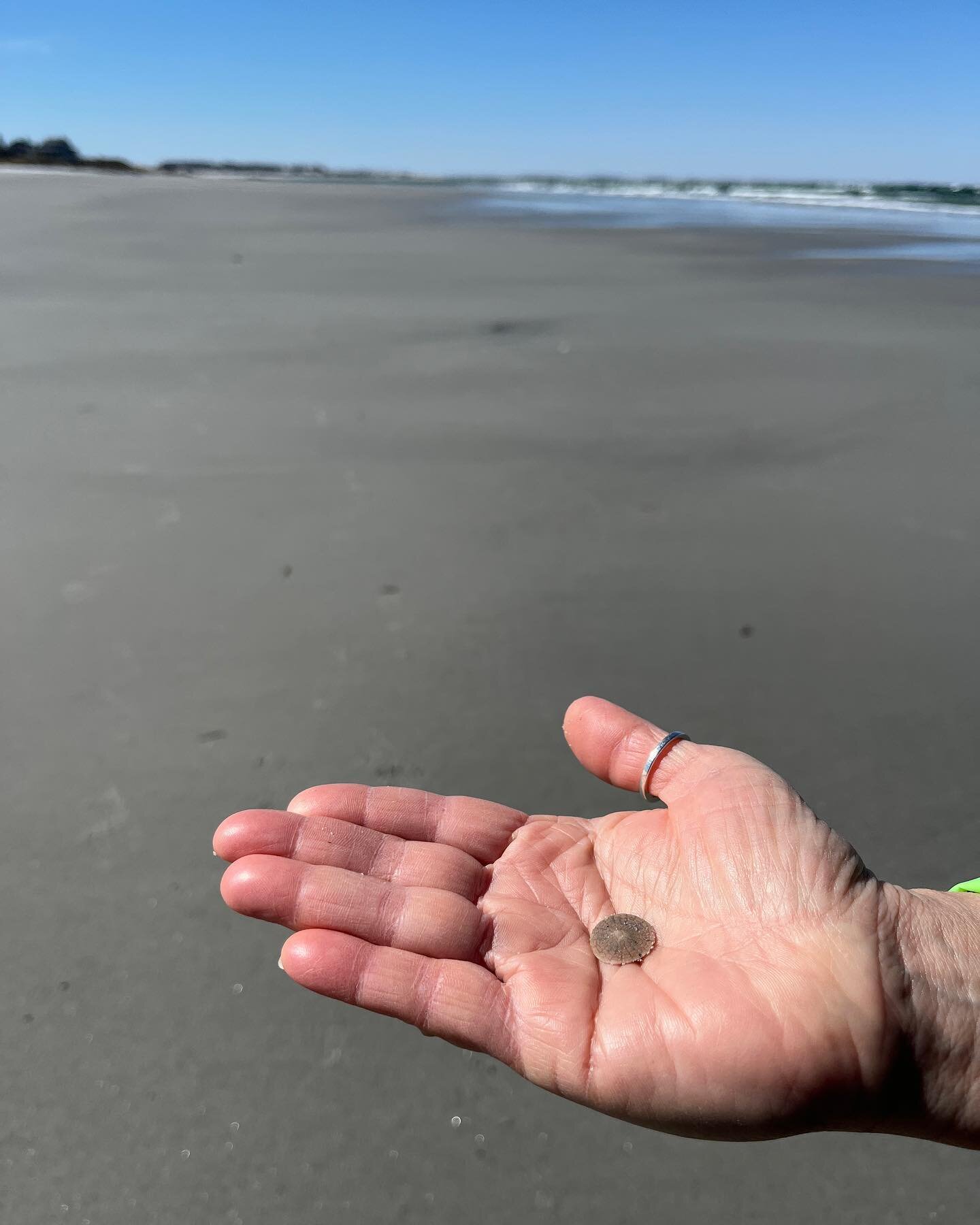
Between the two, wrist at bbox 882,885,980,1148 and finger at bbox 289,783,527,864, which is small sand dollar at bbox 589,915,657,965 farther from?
wrist at bbox 882,885,980,1148

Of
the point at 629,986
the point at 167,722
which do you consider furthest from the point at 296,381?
the point at 629,986

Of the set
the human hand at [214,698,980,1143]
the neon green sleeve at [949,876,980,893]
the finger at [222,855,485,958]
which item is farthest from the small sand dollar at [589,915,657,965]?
the neon green sleeve at [949,876,980,893]

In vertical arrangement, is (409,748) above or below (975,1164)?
above

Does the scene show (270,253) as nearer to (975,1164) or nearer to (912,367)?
(912,367)

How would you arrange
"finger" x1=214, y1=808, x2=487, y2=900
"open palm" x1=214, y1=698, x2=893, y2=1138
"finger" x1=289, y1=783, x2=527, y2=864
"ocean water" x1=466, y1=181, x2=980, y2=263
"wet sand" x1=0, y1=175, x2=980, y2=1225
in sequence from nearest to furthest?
1. "open palm" x1=214, y1=698, x2=893, y2=1138
2. "wet sand" x1=0, y1=175, x2=980, y2=1225
3. "finger" x1=214, y1=808, x2=487, y2=900
4. "finger" x1=289, y1=783, x2=527, y2=864
5. "ocean water" x1=466, y1=181, x2=980, y2=263

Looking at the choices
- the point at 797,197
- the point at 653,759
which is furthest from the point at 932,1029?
the point at 797,197

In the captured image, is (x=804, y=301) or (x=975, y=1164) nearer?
(x=975, y=1164)

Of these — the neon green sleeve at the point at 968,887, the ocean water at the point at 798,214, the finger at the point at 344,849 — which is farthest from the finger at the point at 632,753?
the ocean water at the point at 798,214
